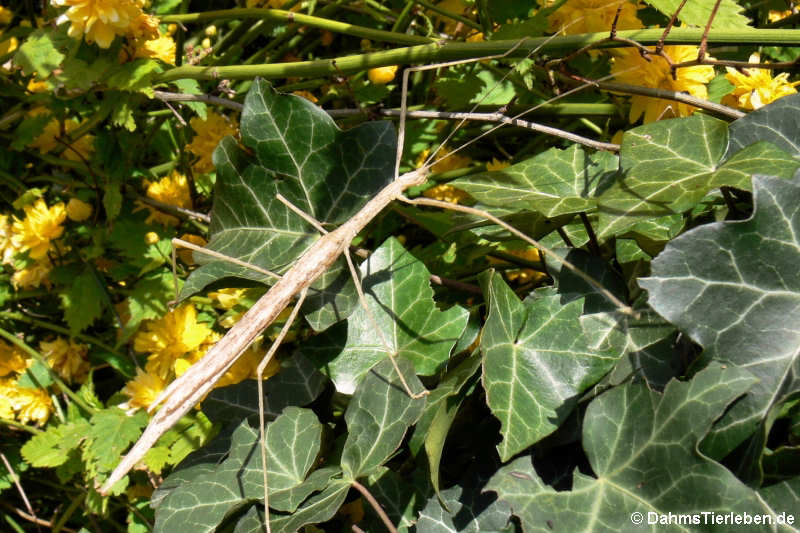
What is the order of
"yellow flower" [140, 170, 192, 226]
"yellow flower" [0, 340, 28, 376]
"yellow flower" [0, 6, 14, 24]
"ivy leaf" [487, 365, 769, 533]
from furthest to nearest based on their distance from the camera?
1. "yellow flower" [0, 6, 14, 24]
2. "yellow flower" [0, 340, 28, 376]
3. "yellow flower" [140, 170, 192, 226]
4. "ivy leaf" [487, 365, 769, 533]

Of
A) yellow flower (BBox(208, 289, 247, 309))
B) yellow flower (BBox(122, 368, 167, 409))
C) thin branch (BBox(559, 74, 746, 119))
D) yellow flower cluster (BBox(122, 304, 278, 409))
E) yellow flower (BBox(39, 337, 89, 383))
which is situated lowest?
yellow flower (BBox(39, 337, 89, 383))

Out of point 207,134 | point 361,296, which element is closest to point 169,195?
point 207,134

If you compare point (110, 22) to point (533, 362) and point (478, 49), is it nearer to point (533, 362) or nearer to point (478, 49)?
point (478, 49)

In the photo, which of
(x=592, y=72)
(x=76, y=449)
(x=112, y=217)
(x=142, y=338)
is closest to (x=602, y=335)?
(x=592, y=72)

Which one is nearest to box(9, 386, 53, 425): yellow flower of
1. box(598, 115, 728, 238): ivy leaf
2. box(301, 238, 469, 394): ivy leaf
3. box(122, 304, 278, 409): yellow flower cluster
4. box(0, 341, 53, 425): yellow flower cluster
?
box(0, 341, 53, 425): yellow flower cluster

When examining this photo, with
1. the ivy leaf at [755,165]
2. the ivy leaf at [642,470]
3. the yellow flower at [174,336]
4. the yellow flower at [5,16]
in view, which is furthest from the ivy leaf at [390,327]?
the yellow flower at [5,16]

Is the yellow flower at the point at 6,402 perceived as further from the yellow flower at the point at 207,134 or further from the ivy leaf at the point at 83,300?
the yellow flower at the point at 207,134

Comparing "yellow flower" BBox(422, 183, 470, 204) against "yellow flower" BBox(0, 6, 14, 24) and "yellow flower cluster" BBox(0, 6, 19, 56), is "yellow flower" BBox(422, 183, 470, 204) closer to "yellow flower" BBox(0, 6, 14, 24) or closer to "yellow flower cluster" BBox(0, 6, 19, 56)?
"yellow flower cluster" BBox(0, 6, 19, 56)

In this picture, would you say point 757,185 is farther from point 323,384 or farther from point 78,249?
point 78,249
